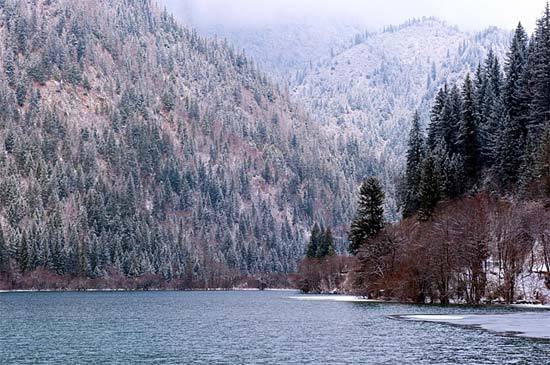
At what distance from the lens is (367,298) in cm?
14212

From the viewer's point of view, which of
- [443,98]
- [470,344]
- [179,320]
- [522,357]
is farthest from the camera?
[443,98]

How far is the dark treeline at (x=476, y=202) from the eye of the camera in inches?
4213

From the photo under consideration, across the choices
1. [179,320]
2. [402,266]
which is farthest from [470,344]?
[402,266]

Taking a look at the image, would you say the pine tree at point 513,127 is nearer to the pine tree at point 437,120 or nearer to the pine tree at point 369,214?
the pine tree at point 437,120

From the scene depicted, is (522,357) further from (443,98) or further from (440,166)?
(443,98)

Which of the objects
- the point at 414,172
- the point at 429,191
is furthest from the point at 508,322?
the point at 414,172

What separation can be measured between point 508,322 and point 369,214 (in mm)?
73172

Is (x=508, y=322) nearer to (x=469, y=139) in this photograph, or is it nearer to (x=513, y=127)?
(x=513, y=127)

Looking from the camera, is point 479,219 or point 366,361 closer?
point 366,361

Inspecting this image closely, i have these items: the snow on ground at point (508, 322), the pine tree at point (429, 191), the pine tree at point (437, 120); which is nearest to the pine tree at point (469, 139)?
the pine tree at point (429, 191)

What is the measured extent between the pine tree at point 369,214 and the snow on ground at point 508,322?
175ft

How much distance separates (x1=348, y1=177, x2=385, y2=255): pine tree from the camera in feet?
453

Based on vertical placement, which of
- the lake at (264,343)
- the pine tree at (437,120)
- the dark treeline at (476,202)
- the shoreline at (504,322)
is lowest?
the lake at (264,343)

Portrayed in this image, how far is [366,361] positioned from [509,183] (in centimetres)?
8550
